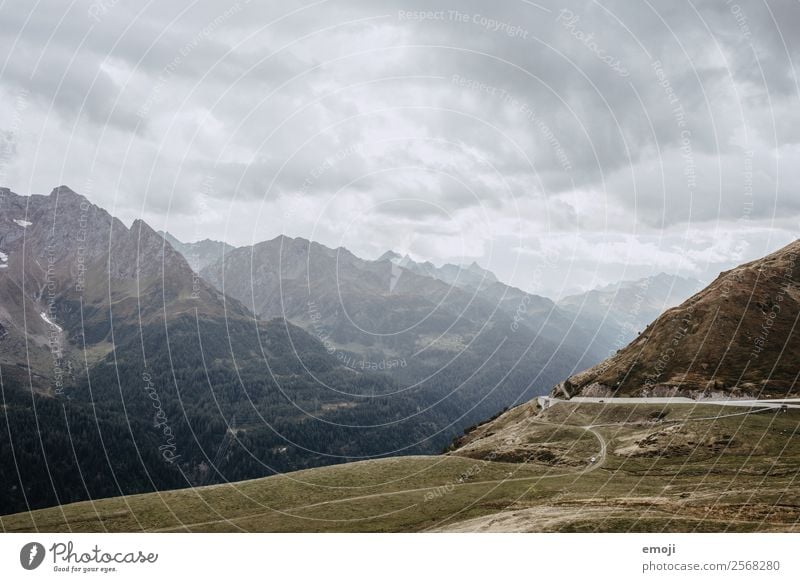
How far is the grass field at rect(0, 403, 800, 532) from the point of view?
5541 cm

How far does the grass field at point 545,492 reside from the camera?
55.4m

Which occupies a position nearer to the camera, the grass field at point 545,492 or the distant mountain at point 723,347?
the grass field at point 545,492

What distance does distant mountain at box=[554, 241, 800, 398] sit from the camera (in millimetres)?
126375

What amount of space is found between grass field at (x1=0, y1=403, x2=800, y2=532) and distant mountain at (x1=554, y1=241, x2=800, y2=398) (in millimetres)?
20419

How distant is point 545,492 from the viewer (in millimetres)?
70500

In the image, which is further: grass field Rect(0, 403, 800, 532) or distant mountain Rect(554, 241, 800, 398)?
distant mountain Rect(554, 241, 800, 398)

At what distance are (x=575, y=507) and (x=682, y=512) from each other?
10701 mm

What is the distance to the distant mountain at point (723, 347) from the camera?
126 metres

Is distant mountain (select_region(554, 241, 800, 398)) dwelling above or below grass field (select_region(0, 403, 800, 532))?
above

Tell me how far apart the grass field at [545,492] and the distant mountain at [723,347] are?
2042 cm

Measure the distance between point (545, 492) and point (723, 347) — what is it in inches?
3848

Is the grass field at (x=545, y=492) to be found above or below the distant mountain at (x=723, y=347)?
below
